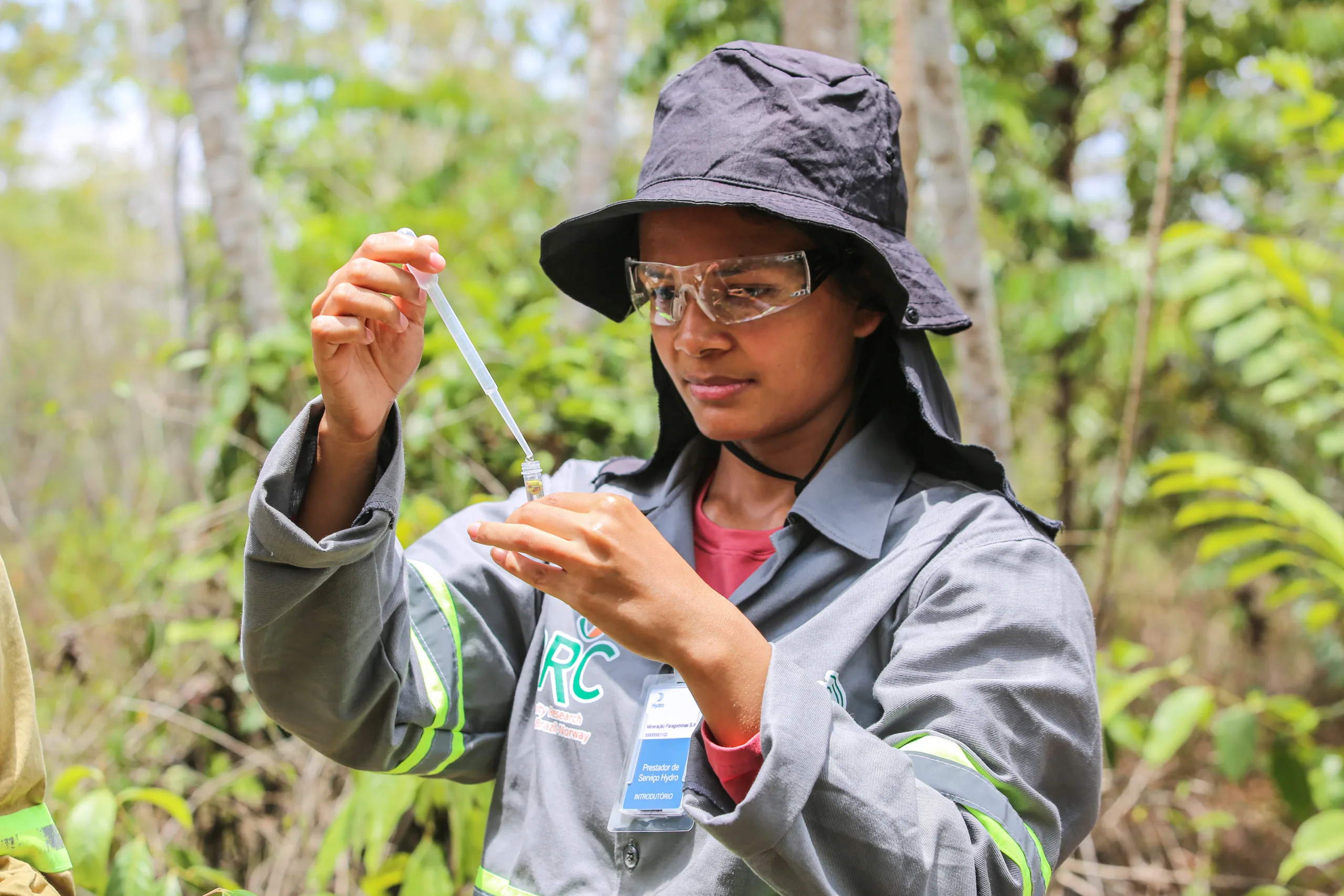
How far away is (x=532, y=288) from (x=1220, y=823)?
296 centimetres

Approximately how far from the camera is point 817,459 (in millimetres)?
1729

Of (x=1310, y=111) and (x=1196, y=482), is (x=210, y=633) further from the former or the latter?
(x=1310, y=111)

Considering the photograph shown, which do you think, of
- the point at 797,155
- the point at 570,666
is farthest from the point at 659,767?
the point at 797,155

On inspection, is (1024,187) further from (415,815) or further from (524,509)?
(524,509)

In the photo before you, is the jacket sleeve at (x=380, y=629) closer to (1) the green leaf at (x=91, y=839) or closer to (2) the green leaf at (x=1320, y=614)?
(1) the green leaf at (x=91, y=839)

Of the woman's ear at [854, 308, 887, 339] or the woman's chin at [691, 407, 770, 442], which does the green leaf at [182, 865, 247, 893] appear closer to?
the woman's chin at [691, 407, 770, 442]

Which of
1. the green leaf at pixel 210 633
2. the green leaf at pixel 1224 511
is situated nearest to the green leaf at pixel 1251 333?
the green leaf at pixel 1224 511

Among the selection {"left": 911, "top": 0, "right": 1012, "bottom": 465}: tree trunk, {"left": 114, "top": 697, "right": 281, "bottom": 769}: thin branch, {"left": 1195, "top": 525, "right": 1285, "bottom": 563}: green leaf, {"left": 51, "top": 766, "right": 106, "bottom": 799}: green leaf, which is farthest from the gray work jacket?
{"left": 1195, "top": 525, "right": 1285, "bottom": 563}: green leaf

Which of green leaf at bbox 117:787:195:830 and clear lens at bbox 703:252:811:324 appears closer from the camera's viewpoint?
clear lens at bbox 703:252:811:324

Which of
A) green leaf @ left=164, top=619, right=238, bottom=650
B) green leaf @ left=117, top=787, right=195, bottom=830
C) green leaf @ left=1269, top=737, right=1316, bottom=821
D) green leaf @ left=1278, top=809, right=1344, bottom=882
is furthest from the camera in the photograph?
green leaf @ left=1269, top=737, right=1316, bottom=821

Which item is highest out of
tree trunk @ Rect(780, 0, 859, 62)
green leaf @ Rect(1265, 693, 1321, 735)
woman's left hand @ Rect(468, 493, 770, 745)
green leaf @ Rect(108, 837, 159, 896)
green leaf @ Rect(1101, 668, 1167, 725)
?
tree trunk @ Rect(780, 0, 859, 62)

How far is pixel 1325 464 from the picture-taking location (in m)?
6.59

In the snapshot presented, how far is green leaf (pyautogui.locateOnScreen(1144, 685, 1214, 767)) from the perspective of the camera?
8.96 feet

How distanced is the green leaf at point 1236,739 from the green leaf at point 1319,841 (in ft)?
0.75
